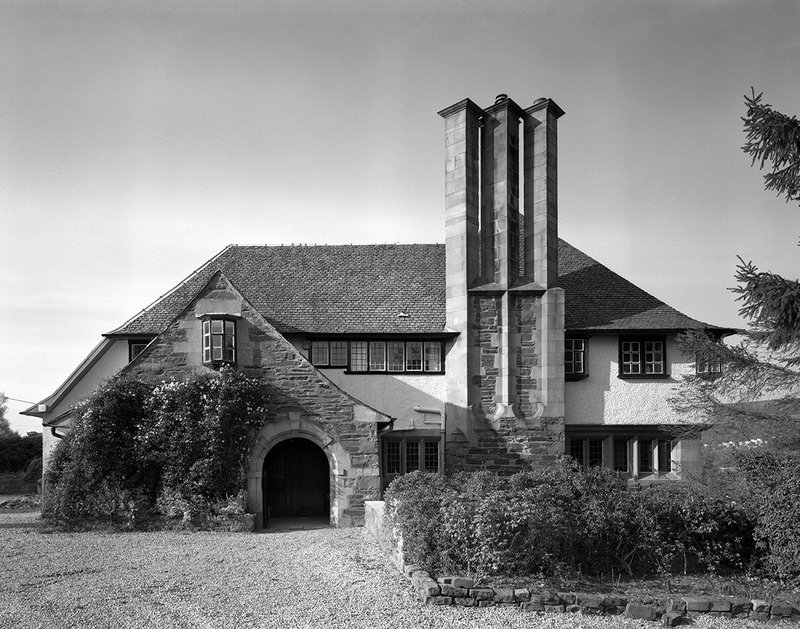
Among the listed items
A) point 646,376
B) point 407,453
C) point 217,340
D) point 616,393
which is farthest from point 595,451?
point 217,340

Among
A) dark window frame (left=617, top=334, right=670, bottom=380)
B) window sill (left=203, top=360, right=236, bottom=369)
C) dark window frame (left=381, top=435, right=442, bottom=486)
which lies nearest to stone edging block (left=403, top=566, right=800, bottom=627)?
window sill (left=203, top=360, right=236, bottom=369)

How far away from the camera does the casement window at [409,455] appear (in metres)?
21.2

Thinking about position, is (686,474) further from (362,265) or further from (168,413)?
(168,413)

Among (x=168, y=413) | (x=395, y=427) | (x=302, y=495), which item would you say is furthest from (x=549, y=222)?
(x=168, y=413)

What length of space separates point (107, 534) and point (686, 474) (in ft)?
46.6

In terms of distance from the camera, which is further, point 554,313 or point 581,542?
point 554,313

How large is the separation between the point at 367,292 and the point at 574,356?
6.20m

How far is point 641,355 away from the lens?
21719mm

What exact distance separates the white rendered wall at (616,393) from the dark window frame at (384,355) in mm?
3872

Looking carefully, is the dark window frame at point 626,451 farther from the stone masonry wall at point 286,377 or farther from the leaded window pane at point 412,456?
the stone masonry wall at point 286,377

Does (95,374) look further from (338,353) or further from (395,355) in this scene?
(395,355)

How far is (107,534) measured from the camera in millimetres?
16531

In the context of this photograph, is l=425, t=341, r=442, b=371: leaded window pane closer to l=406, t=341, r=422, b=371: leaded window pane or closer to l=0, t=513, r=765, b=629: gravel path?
l=406, t=341, r=422, b=371: leaded window pane

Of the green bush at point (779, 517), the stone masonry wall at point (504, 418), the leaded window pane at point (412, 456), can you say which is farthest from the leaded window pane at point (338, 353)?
the green bush at point (779, 517)
